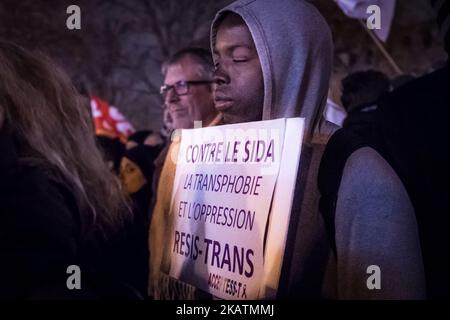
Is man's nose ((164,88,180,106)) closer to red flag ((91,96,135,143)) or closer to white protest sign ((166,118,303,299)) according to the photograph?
white protest sign ((166,118,303,299))

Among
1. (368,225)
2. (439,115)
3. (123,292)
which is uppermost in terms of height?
(439,115)

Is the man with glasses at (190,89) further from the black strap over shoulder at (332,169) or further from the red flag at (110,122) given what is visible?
the red flag at (110,122)

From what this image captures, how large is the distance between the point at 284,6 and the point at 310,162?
1.35 ft

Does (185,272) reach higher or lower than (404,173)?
lower

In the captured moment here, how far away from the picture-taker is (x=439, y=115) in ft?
5.47

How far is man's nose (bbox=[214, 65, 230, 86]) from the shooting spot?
1.67 metres

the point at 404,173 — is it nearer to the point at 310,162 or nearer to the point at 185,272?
the point at 310,162

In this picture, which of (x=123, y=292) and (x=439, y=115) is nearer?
(x=439, y=115)

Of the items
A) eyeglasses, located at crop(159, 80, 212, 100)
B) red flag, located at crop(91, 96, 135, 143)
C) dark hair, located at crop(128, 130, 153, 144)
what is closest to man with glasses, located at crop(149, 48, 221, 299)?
eyeglasses, located at crop(159, 80, 212, 100)

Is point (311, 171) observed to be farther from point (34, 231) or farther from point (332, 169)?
point (34, 231)

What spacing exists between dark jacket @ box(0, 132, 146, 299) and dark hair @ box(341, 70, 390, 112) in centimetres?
109

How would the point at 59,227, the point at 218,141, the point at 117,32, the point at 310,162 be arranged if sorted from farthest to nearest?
the point at 117,32 < the point at 218,141 < the point at 310,162 < the point at 59,227

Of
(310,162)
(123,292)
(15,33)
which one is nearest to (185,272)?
(123,292)

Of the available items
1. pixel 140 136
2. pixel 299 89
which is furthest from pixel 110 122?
pixel 299 89
